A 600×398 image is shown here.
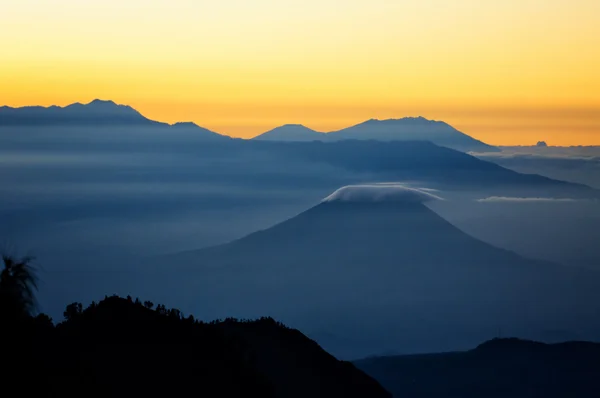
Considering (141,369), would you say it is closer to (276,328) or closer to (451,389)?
(276,328)

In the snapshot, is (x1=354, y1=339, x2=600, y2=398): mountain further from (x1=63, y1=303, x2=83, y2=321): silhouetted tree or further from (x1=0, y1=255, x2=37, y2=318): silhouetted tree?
(x1=0, y1=255, x2=37, y2=318): silhouetted tree

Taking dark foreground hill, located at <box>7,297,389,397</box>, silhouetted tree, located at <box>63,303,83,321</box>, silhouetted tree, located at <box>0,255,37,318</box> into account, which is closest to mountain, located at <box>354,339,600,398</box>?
dark foreground hill, located at <box>7,297,389,397</box>

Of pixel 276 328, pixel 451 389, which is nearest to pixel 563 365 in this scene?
pixel 451 389

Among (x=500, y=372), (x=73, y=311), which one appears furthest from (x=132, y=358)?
(x=500, y=372)

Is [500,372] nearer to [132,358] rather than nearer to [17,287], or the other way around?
[132,358]

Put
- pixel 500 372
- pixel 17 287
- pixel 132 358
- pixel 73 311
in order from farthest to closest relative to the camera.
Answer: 1. pixel 500 372
2. pixel 73 311
3. pixel 132 358
4. pixel 17 287
